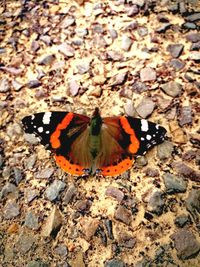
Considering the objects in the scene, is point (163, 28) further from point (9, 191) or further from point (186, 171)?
point (9, 191)

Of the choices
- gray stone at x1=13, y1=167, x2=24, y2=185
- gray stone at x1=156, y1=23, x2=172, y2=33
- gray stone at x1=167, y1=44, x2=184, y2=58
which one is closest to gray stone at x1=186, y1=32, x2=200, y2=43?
gray stone at x1=167, y1=44, x2=184, y2=58

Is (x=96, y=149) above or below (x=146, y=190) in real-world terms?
above

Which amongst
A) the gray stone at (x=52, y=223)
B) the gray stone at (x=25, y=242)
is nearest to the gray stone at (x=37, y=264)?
the gray stone at (x=25, y=242)

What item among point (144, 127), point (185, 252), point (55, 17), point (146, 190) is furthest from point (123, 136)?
point (55, 17)

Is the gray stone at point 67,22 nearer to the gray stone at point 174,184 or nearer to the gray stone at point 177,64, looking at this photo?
the gray stone at point 177,64

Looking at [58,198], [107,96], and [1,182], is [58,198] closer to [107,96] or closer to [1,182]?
[1,182]

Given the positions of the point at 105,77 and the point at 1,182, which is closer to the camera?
the point at 1,182

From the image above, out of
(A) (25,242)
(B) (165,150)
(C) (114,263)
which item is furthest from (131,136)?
(A) (25,242)
